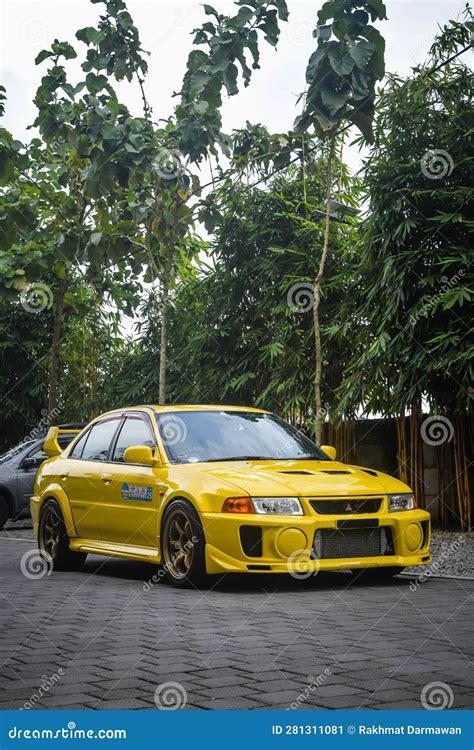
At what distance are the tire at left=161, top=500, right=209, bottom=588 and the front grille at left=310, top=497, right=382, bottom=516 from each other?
928mm

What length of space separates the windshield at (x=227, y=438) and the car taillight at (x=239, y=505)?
91 cm

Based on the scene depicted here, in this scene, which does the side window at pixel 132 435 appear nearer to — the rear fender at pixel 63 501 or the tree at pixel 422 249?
the rear fender at pixel 63 501

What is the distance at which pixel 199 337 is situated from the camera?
730 inches

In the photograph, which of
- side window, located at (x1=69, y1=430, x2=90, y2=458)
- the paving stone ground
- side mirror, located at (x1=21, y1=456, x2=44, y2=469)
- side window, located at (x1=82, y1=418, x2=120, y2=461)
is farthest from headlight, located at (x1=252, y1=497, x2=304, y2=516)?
side mirror, located at (x1=21, y1=456, x2=44, y2=469)

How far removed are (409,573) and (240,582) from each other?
1.55 m

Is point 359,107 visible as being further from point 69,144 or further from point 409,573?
point 409,573

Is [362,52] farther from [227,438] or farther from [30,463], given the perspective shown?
[30,463]

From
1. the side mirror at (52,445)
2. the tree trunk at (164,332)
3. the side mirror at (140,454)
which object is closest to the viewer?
the side mirror at (140,454)

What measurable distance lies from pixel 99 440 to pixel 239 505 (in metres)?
2.68

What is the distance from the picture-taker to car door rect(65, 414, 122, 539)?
10.1 m

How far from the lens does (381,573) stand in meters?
9.03

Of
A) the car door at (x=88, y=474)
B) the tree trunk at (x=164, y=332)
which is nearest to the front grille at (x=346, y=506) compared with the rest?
the car door at (x=88, y=474)

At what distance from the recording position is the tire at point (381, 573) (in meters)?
8.95

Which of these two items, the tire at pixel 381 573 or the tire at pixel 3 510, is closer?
the tire at pixel 381 573
